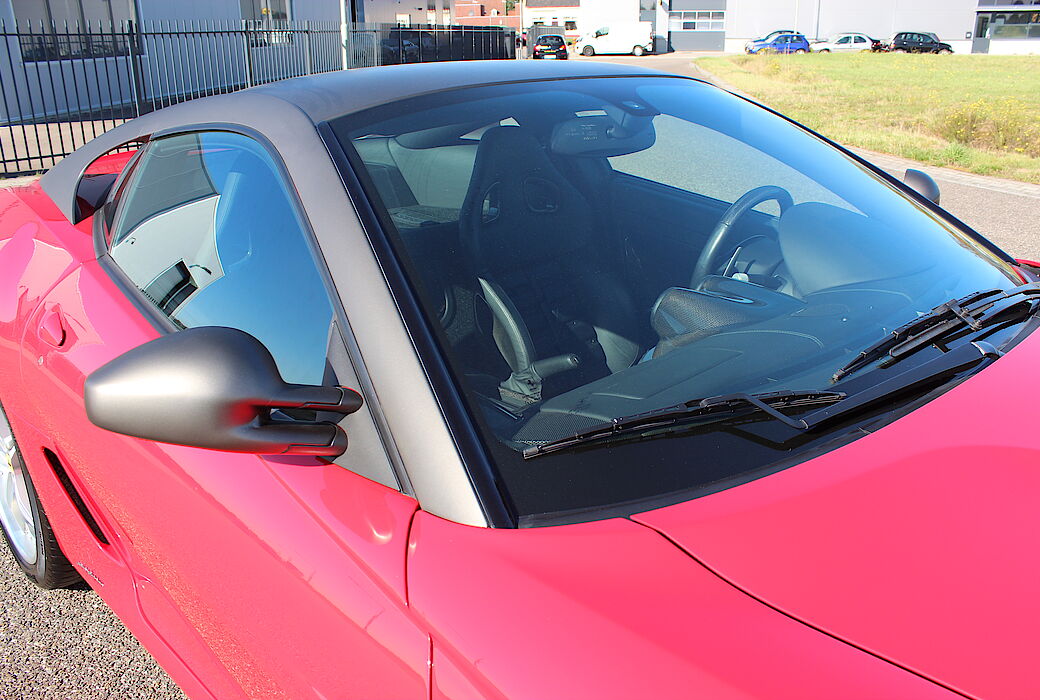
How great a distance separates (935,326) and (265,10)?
22964 mm

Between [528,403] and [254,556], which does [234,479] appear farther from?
[528,403]

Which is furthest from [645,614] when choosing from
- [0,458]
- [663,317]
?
[0,458]

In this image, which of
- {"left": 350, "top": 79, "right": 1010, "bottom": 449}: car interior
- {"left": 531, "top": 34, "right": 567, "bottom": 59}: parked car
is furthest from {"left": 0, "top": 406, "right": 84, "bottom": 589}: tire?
{"left": 531, "top": 34, "right": 567, "bottom": 59}: parked car

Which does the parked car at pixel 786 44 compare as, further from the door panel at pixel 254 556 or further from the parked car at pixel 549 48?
the door panel at pixel 254 556

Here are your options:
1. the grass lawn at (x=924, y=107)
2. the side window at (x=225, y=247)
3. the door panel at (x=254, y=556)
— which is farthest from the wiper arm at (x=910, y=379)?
the grass lawn at (x=924, y=107)

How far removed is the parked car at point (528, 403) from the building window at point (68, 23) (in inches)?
539

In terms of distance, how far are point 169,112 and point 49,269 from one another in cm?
51

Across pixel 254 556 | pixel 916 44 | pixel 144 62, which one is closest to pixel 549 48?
pixel 916 44

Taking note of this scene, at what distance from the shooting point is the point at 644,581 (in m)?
1.10

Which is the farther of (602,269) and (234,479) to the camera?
(602,269)

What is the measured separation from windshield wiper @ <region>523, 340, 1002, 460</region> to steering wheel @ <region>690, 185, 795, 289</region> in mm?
569

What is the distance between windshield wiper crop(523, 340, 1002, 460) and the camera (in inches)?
51.6

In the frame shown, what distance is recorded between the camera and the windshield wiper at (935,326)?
5.05 ft

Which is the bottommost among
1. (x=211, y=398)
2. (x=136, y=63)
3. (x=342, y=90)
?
(x=211, y=398)
